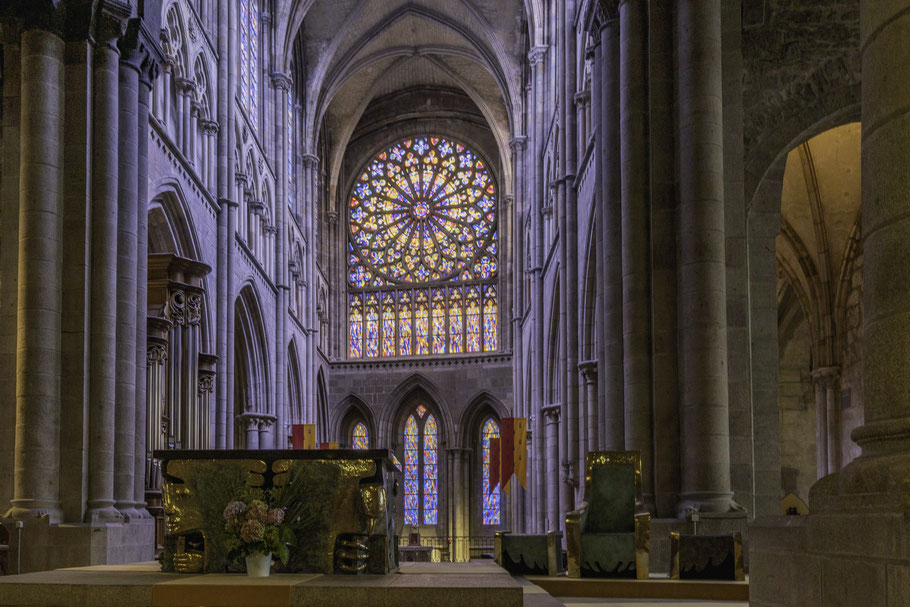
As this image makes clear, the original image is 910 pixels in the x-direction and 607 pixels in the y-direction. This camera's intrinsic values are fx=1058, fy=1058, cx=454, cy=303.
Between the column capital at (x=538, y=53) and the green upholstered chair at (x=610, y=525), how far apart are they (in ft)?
58.3

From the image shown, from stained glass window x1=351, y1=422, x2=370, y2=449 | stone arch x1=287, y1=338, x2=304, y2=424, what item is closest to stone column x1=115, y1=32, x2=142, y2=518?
stone arch x1=287, y1=338, x2=304, y2=424

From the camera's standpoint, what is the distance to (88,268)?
1149 centimetres

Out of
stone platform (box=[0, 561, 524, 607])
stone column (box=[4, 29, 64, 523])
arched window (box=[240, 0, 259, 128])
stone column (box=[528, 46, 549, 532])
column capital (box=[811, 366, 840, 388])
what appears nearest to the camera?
stone platform (box=[0, 561, 524, 607])

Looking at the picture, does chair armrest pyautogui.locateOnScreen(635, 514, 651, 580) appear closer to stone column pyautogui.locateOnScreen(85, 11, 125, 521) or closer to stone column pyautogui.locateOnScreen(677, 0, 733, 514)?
stone column pyautogui.locateOnScreen(677, 0, 733, 514)

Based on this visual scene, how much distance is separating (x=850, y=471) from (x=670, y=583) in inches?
171

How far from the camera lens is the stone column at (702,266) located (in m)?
9.80

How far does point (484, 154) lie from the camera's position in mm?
36594

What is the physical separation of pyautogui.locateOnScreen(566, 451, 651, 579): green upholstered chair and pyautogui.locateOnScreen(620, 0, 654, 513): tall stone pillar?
1470 mm

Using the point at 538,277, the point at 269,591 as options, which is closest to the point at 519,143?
the point at 538,277

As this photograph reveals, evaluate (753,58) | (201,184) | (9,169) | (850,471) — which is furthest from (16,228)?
(850,471)

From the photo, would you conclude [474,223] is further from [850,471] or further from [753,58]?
[850,471]

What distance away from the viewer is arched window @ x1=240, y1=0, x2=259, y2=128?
2319 cm

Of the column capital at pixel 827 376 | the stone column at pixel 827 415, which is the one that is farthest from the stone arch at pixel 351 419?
the column capital at pixel 827 376

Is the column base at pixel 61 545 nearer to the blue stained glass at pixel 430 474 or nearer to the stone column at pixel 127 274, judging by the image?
the stone column at pixel 127 274
